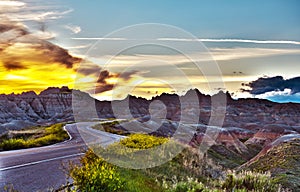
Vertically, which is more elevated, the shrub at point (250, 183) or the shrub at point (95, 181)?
the shrub at point (95, 181)

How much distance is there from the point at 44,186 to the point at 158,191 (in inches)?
139

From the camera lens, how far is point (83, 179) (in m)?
11.3

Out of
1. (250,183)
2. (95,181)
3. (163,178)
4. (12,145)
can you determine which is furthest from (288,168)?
(12,145)

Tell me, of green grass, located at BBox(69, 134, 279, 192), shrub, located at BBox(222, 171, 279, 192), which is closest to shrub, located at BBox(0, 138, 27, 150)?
green grass, located at BBox(69, 134, 279, 192)

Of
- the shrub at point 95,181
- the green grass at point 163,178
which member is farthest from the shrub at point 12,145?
the shrub at point 95,181

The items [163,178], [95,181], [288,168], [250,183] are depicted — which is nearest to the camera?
[95,181]

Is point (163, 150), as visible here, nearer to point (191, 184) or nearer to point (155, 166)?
point (155, 166)

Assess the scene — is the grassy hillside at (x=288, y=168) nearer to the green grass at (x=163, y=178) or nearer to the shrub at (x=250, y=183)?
the green grass at (x=163, y=178)

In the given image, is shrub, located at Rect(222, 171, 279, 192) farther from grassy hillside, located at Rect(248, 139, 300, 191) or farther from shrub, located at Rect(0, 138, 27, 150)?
shrub, located at Rect(0, 138, 27, 150)

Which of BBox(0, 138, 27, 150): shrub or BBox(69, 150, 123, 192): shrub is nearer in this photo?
BBox(69, 150, 123, 192): shrub

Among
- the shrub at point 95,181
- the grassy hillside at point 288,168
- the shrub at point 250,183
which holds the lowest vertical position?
the grassy hillside at point 288,168

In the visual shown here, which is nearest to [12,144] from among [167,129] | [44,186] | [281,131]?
[44,186]

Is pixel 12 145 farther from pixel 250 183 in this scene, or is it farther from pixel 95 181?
pixel 95 181

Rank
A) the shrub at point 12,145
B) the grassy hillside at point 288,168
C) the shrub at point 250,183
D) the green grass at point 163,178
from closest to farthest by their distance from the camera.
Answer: the green grass at point 163,178 → the shrub at point 250,183 → the grassy hillside at point 288,168 → the shrub at point 12,145
